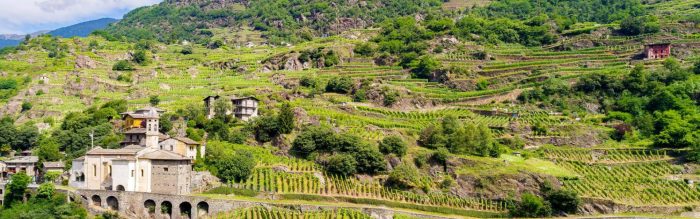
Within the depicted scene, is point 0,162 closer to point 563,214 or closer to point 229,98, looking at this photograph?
point 229,98

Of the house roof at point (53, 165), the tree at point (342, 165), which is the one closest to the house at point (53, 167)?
the house roof at point (53, 165)

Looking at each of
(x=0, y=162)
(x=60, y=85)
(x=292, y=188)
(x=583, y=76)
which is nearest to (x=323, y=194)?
(x=292, y=188)

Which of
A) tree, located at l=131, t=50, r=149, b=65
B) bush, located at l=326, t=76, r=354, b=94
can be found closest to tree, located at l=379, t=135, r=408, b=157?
bush, located at l=326, t=76, r=354, b=94

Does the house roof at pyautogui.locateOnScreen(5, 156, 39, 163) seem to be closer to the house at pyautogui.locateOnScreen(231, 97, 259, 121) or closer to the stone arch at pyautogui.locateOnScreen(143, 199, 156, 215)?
the stone arch at pyautogui.locateOnScreen(143, 199, 156, 215)

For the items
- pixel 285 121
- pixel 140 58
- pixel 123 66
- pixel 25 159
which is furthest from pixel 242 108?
pixel 140 58

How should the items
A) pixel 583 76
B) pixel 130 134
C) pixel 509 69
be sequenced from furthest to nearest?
pixel 509 69
pixel 583 76
pixel 130 134

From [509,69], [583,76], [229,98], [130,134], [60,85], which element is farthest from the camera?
[60,85]
